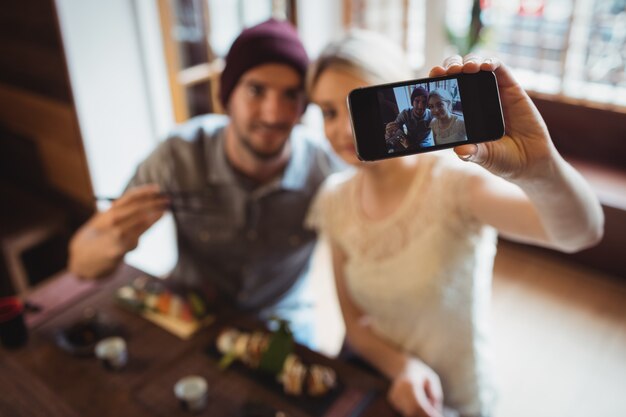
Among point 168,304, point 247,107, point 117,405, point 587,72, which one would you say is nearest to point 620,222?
point 587,72

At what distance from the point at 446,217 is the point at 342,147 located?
276mm

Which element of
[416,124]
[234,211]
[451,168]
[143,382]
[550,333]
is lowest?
[550,333]

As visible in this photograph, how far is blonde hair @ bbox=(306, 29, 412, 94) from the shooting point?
1162 millimetres

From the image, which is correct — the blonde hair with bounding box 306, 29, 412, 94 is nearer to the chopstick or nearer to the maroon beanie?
the maroon beanie

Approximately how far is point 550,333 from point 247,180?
5.44 feet

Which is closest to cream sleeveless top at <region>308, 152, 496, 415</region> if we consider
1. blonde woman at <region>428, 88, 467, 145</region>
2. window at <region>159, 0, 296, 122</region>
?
blonde woman at <region>428, 88, 467, 145</region>

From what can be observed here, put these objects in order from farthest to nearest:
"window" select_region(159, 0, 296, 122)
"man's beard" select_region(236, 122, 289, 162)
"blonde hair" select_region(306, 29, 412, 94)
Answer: "window" select_region(159, 0, 296, 122)
"man's beard" select_region(236, 122, 289, 162)
"blonde hair" select_region(306, 29, 412, 94)

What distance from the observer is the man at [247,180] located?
1.39 meters

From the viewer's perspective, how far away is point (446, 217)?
3.65 ft

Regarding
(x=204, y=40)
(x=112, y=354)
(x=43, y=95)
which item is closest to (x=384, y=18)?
(x=204, y=40)

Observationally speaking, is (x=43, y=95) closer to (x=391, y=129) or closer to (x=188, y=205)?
(x=188, y=205)

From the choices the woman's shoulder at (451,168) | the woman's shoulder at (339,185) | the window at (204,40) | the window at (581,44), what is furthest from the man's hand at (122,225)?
the window at (581,44)

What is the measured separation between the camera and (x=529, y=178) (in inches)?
29.0

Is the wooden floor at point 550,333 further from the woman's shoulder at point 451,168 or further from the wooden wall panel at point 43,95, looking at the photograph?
the wooden wall panel at point 43,95
